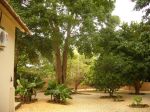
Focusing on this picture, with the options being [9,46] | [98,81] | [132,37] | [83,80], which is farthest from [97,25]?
[9,46]

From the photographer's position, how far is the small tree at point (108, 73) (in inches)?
877

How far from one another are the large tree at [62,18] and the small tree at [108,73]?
2.05 metres

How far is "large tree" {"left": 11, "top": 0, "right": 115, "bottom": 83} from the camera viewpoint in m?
21.1

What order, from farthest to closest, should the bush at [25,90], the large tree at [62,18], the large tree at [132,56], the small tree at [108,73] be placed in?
1. the large tree at [132,56]
2. the small tree at [108,73]
3. the large tree at [62,18]
4. the bush at [25,90]

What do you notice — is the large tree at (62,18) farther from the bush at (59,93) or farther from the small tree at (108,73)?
the bush at (59,93)

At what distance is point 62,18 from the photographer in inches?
840

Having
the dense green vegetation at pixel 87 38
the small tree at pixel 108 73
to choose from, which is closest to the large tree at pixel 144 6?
the dense green vegetation at pixel 87 38

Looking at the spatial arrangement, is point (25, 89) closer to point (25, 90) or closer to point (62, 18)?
point (25, 90)

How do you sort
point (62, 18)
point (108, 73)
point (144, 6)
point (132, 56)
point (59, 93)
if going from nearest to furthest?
point (144, 6)
point (59, 93)
point (62, 18)
point (108, 73)
point (132, 56)

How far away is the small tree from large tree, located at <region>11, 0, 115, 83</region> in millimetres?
2052

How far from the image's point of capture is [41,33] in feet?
72.2

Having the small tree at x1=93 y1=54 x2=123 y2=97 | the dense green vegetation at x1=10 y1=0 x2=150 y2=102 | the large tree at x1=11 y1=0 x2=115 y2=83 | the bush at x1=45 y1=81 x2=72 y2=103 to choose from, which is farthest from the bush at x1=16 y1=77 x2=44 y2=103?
the small tree at x1=93 y1=54 x2=123 y2=97

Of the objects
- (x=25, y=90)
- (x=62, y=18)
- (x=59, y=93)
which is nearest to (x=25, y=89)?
(x=25, y=90)

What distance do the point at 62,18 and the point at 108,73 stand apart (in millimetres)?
5096
